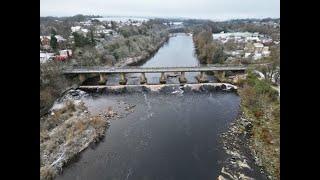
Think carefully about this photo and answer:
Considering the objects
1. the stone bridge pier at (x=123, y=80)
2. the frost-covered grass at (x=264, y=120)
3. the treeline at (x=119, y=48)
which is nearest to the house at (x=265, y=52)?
the frost-covered grass at (x=264, y=120)

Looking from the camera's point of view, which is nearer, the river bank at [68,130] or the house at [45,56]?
the river bank at [68,130]

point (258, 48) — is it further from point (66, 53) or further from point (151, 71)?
point (66, 53)

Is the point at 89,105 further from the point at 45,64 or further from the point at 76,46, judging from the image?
the point at 76,46

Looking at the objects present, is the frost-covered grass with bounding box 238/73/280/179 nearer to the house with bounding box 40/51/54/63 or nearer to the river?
the river

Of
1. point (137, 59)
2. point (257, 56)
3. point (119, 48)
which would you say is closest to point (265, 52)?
point (257, 56)

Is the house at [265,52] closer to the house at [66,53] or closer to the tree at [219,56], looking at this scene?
the tree at [219,56]

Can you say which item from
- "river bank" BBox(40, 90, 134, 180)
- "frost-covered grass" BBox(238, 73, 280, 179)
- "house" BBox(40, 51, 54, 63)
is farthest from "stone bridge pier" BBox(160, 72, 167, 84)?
"house" BBox(40, 51, 54, 63)
